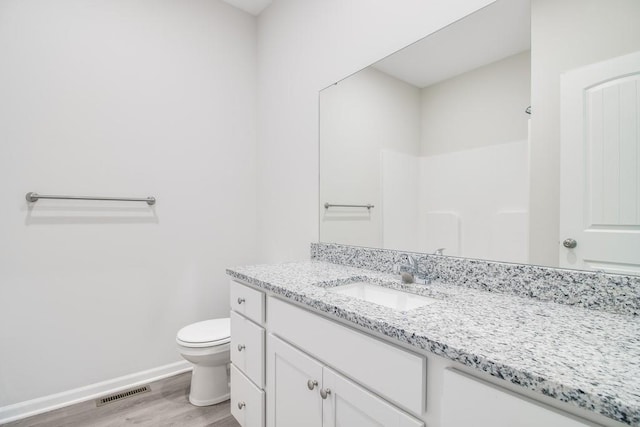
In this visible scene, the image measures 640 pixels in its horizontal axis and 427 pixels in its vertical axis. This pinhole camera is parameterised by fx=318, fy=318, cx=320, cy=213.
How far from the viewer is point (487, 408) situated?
59 cm

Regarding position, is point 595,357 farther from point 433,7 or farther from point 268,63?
point 268,63

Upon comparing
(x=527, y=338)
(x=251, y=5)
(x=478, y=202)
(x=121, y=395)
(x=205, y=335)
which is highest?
(x=251, y=5)

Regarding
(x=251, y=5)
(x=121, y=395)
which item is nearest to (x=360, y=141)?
(x=251, y=5)

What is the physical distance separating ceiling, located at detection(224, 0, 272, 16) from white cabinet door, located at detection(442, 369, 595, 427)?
2.59 m

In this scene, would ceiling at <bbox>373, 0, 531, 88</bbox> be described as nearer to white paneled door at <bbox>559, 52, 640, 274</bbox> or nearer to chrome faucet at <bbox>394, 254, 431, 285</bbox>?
white paneled door at <bbox>559, 52, 640, 274</bbox>

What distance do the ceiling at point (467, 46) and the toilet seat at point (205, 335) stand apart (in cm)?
162

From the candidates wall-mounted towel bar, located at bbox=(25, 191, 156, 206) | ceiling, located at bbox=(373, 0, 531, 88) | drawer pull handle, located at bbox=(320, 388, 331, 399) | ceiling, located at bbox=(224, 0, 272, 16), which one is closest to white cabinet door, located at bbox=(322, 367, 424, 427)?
drawer pull handle, located at bbox=(320, 388, 331, 399)

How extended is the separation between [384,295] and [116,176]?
1.72m

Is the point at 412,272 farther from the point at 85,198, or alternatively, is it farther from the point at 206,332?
the point at 85,198

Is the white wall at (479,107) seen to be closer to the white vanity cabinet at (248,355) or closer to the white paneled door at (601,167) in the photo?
the white paneled door at (601,167)

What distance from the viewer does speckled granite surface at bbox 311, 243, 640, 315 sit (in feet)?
2.75

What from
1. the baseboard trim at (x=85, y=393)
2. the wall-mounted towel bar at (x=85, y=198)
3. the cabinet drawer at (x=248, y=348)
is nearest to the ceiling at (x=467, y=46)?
the cabinet drawer at (x=248, y=348)

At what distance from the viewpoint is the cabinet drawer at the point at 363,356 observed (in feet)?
2.38

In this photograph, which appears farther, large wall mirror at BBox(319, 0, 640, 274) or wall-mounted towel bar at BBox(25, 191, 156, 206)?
wall-mounted towel bar at BBox(25, 191, 156, 206)
